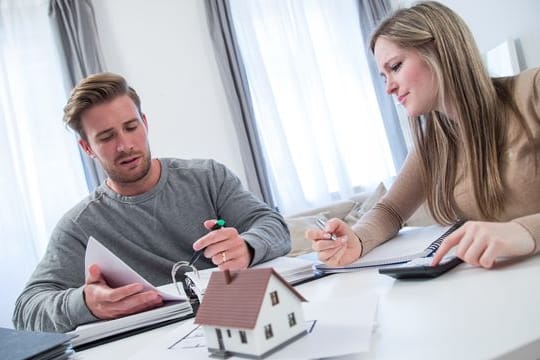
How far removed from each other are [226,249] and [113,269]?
9.9 inches

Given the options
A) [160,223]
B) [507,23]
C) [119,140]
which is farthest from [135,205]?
[507,23]

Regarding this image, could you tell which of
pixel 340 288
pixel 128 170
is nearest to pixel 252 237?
pixel 340 288

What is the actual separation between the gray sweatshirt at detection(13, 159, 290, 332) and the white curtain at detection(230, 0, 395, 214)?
1978 millimetres

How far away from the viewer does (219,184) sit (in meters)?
1.62

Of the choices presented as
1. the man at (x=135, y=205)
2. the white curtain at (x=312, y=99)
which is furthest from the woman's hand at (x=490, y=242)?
the white curtain at (x=312, y=99)

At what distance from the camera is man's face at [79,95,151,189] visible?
153 centimetres

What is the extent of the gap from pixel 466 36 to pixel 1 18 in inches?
122

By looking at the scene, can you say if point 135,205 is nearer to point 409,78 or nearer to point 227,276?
point 409,78

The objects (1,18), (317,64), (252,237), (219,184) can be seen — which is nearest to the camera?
(252,237)

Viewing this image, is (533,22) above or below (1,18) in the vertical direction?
below

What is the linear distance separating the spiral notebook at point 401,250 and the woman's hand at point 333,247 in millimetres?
16

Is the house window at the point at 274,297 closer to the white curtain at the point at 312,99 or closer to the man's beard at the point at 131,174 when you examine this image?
the man's beard at the point at 131,174

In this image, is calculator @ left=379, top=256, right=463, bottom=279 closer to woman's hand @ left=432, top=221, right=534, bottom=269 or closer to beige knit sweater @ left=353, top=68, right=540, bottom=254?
woman's hand @ left=432, top=221, right=534, bottom=269

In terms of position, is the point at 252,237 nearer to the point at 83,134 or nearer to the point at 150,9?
the point at 83,134
